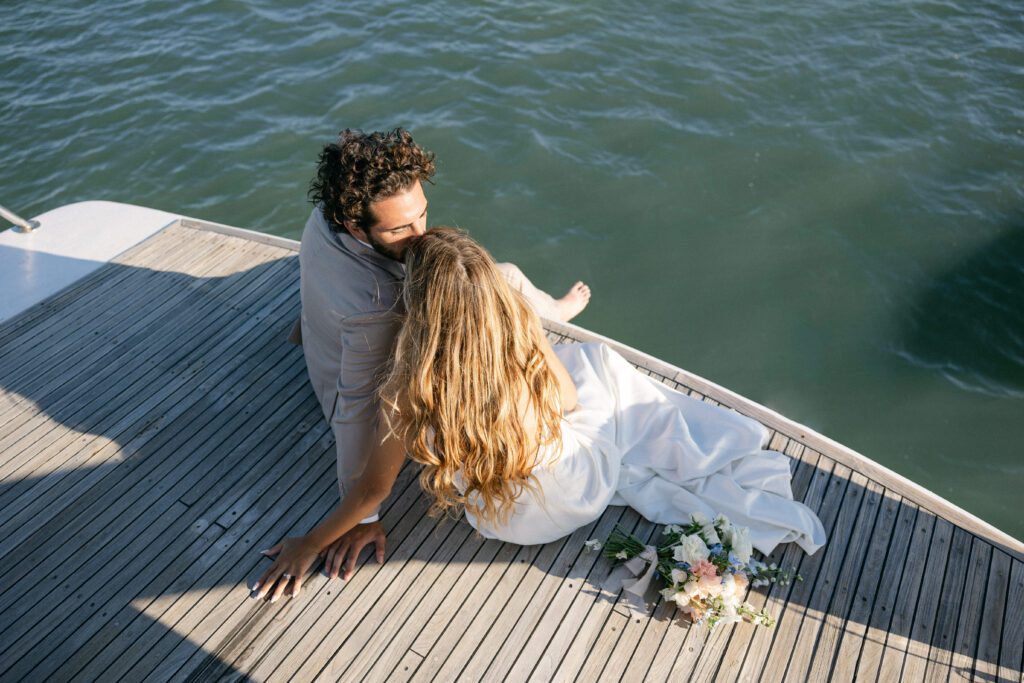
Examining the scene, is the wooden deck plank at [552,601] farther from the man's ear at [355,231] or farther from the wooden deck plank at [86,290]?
the wooden deck plank at [86,290]

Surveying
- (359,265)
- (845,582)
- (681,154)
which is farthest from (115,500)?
(681,154)

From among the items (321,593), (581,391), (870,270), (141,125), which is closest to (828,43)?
(870,270)

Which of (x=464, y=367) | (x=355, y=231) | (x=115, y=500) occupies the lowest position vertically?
(x=115, y=500)

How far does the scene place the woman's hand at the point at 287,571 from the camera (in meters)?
3.24

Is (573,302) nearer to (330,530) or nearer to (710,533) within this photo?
(710,533)

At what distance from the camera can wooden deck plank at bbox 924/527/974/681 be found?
301cm

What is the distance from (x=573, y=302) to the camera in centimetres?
487

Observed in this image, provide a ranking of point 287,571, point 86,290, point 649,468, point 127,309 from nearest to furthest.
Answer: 1. point 287,571
2. point 649,468
3. point 127,309
4. point 86,290

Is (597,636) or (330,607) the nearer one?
(597,636)

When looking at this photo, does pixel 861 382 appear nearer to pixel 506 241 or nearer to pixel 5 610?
pixel 506 241

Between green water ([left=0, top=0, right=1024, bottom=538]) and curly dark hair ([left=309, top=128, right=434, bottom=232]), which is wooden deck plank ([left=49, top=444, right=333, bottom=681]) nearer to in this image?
curly dark hair ([left=309, top=128, right=434, bottom=232])

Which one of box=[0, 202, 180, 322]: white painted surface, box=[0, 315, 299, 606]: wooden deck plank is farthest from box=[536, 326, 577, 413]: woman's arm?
box=[0, 202, 180, 322]: white painted surface

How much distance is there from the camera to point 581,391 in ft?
11.5

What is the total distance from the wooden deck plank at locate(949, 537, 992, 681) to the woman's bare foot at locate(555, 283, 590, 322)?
2508 millimetres
